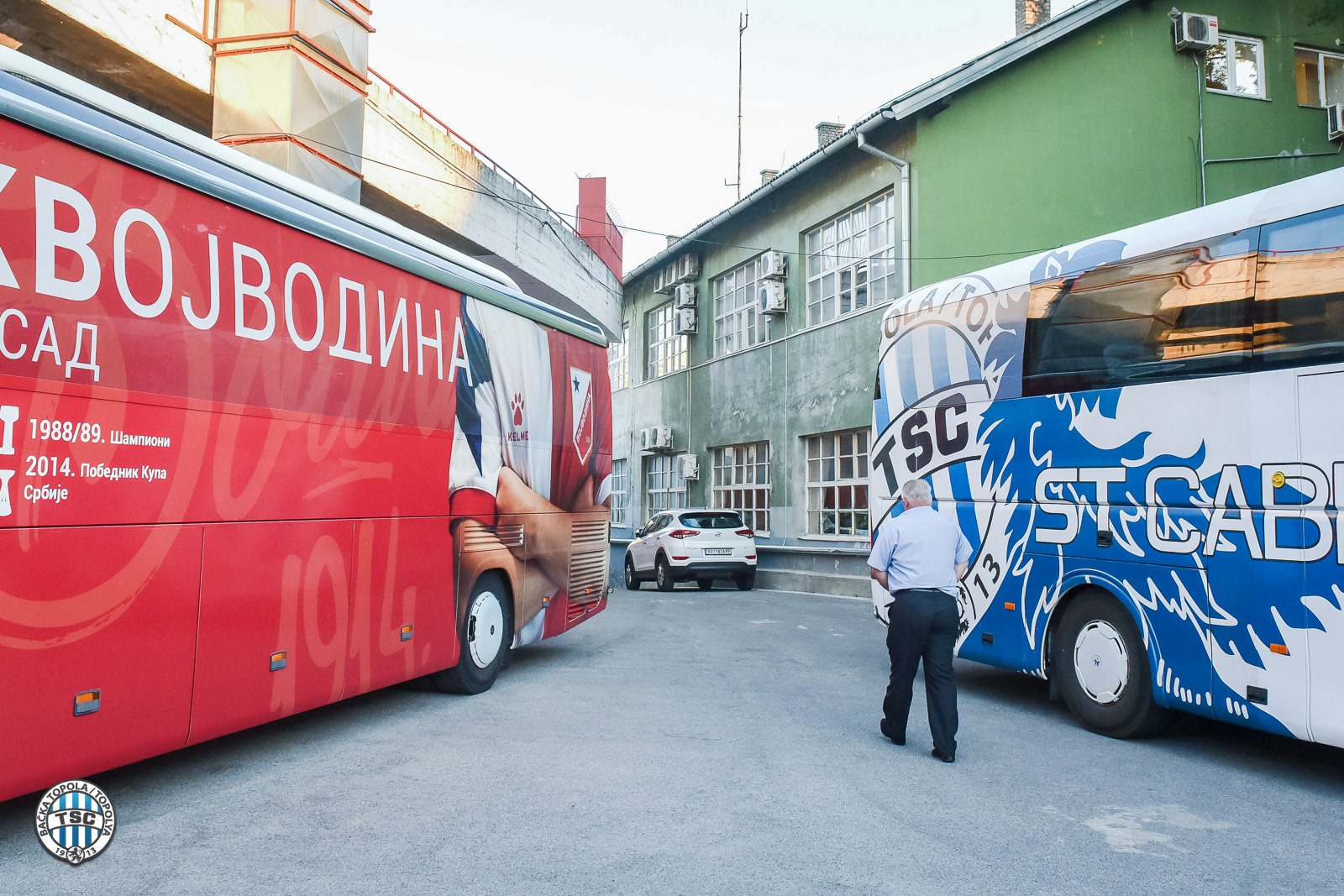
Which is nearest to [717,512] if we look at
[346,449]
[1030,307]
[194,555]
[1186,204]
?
[1186,204]

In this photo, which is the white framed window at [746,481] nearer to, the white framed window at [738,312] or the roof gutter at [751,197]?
the white framed window at [738,312]

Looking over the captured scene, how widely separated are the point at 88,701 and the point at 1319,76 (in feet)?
64.3

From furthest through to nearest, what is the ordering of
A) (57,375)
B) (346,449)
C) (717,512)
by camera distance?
(717,512) < (346,449) < (57,375)

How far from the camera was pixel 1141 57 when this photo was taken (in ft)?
52.9

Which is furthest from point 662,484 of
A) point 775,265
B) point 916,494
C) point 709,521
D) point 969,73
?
point 916,494

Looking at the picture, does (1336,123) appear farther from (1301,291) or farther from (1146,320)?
(1301,291)

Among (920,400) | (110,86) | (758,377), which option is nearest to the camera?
(920,400)

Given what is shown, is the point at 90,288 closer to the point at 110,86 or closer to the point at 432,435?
the point at 432,435

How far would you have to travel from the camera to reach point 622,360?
32438mm

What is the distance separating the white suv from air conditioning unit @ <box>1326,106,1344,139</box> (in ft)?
38.5

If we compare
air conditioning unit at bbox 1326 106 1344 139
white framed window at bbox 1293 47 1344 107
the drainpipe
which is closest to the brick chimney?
the drainpipe

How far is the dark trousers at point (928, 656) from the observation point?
6254 millimetres

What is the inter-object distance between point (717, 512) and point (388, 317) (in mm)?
13180

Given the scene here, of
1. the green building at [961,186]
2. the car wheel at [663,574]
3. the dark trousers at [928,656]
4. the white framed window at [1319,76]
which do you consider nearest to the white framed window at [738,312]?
the green building at [961,186]
